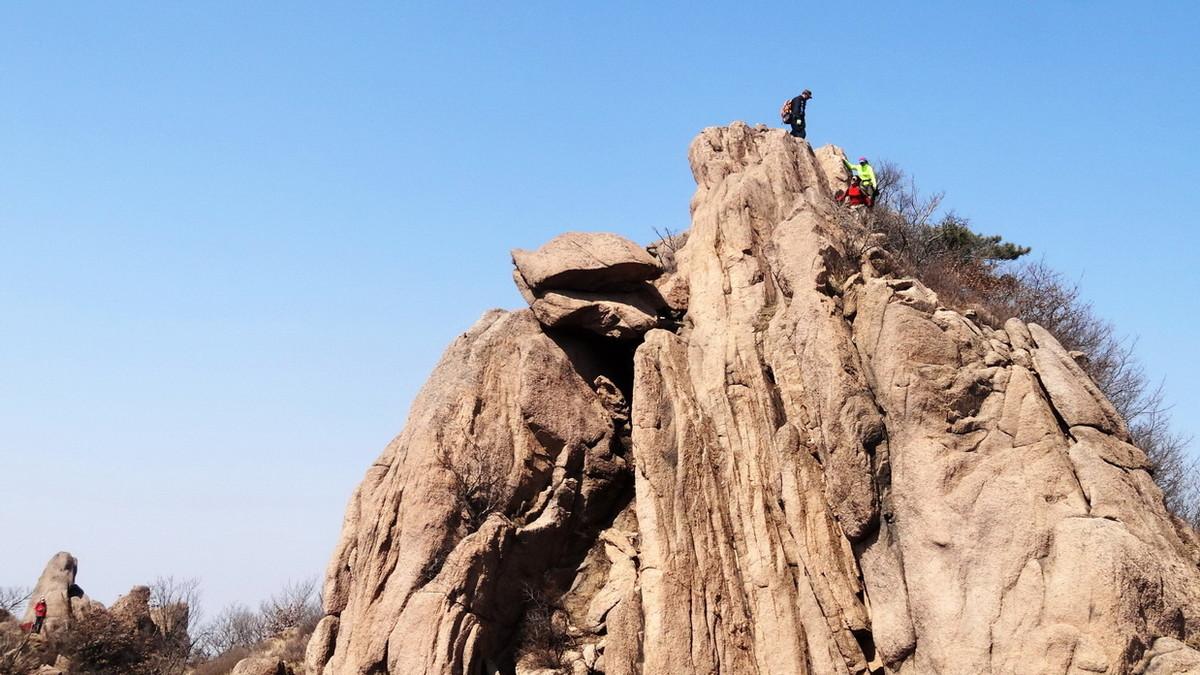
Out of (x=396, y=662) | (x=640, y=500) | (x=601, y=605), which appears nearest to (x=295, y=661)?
(x=396, y=662)

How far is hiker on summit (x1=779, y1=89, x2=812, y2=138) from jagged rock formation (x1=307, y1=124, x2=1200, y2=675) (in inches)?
272

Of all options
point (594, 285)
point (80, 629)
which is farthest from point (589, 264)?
point (80, 629)

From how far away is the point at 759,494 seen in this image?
23.1m

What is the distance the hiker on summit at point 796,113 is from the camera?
36.5m

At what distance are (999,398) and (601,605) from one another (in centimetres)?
982

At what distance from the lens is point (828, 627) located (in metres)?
20.9

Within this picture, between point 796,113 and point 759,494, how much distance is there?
17899mm

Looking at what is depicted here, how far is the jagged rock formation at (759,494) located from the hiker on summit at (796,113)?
22.7ft

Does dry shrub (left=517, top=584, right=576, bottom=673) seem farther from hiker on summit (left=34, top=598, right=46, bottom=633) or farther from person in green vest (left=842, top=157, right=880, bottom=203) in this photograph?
hiker on summit (left=34, top=598, right=46, bottom=633)

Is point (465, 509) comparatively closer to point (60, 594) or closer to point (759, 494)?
point (759, 494)

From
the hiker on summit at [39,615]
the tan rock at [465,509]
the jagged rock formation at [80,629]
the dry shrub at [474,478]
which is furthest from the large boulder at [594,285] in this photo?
the hiker on summit at [39,615]

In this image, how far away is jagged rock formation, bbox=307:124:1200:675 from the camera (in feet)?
61.6

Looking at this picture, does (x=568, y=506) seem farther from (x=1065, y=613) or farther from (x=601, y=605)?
(x=1065, y=613)

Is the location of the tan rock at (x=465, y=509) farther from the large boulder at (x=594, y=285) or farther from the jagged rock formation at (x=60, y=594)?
the jagged rock formation at (x=60, y=594)
